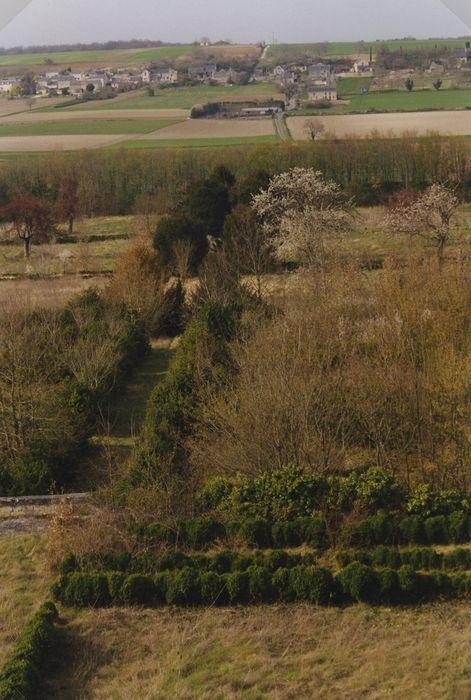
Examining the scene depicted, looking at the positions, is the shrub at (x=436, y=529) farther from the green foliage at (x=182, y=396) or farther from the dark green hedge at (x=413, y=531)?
the green foliage at (x=182, y=396)

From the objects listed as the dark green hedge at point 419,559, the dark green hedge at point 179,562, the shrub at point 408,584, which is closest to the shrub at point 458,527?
the dark green hedge at point 419,559

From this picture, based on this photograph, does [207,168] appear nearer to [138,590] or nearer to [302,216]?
[302,216]


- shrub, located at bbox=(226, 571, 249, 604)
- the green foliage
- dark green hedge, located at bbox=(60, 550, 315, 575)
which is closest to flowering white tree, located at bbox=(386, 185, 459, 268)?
the green foliage

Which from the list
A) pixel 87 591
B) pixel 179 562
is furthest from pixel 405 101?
pixel 87 591

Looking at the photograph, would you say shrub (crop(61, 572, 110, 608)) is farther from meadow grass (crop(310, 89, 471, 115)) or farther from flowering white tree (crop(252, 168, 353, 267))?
meadow grass (crop(310, 89, 471, 115))

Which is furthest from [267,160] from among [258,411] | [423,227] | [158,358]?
[258,411]

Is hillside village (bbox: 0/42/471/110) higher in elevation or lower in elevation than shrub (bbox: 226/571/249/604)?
higher
